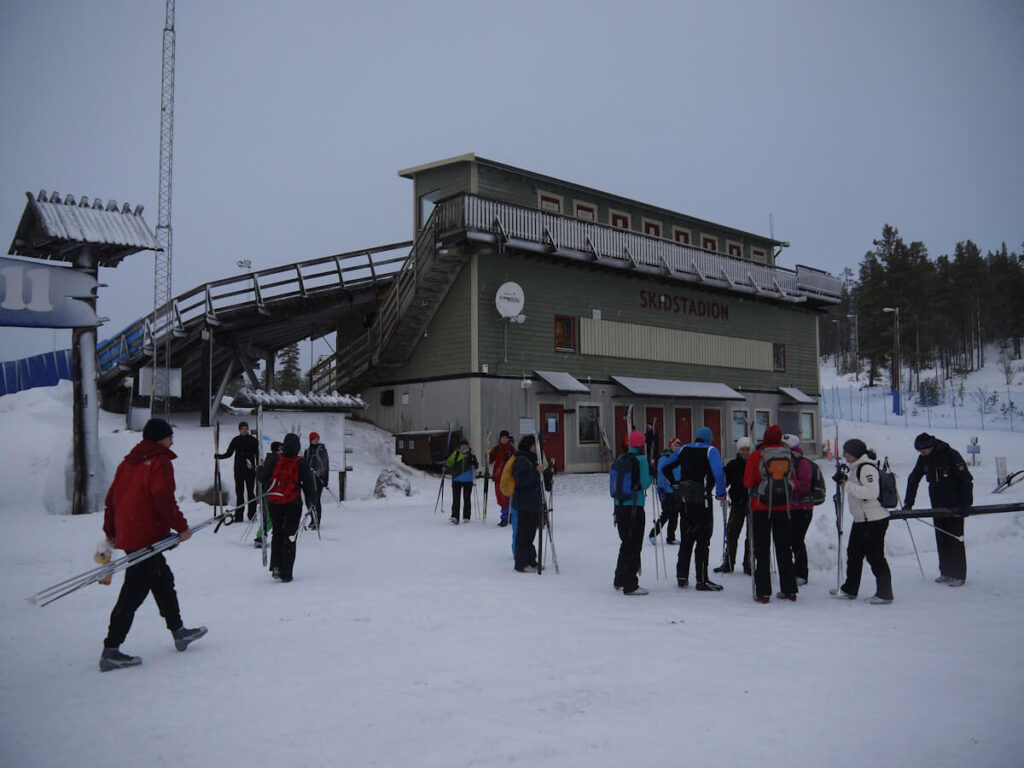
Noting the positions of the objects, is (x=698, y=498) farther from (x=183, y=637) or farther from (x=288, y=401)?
(x=288, y=401)

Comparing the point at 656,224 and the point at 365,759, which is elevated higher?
the point at 656,224

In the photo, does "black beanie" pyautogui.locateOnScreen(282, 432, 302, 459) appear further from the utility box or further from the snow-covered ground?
the utility box

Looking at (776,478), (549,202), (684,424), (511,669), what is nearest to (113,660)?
(511,669)

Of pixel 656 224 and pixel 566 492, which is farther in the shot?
pixel 656 224

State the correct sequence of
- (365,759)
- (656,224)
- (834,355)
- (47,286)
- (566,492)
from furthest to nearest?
(834,355)
(656,224)
(566,492)
(47,286)
(365,759)

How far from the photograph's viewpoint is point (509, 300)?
24.1 meters

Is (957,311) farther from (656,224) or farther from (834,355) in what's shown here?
(656,224)

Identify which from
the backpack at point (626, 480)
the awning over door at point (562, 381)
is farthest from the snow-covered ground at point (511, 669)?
the awning over door at point (562, 381)

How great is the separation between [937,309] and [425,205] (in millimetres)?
59845

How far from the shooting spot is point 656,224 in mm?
30859

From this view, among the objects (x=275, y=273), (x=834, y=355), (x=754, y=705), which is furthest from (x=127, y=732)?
(x=834, y=355)

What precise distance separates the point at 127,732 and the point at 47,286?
866cm

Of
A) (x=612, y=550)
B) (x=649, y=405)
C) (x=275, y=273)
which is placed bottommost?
(x=612, y=550)

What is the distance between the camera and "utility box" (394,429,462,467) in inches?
913
